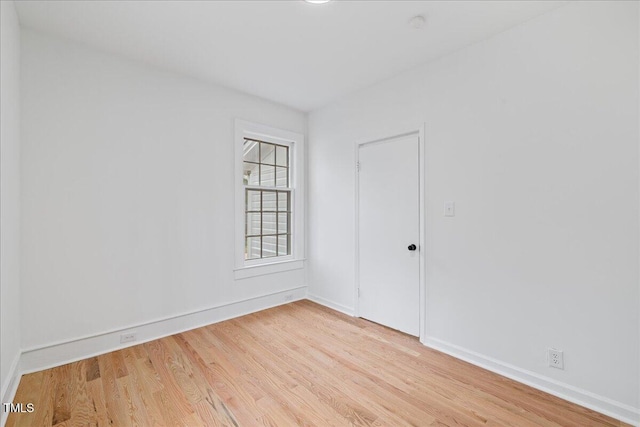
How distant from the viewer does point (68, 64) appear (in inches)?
93.0

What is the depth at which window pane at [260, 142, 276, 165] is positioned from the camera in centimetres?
376

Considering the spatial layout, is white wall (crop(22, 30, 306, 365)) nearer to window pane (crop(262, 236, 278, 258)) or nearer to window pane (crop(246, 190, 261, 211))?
window pane (crop(246, 190, 261, 211))

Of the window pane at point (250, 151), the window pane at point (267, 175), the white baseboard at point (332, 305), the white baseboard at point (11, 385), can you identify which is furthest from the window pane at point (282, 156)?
the white baseboard at point (11, 385)

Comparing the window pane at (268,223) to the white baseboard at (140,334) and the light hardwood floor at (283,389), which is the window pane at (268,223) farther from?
the light hardwood floor at (283,389)

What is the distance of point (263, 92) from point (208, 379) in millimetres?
2921

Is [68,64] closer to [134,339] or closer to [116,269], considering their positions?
[116,269]

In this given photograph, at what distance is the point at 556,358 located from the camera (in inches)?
78.0

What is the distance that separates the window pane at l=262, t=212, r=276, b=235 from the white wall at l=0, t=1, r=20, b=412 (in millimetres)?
2207

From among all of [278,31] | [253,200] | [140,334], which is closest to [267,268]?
[253,200]

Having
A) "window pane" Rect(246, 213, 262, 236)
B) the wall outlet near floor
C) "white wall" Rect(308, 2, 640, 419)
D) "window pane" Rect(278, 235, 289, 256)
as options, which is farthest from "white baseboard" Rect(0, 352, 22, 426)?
"white wall" Rect(308, 2, 640, 419)

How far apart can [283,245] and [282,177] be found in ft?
3.04

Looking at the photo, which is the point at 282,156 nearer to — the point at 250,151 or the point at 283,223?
the point at 250,151

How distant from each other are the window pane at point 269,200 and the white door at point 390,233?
3.84ft

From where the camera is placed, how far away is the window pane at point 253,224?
11.8 feet
